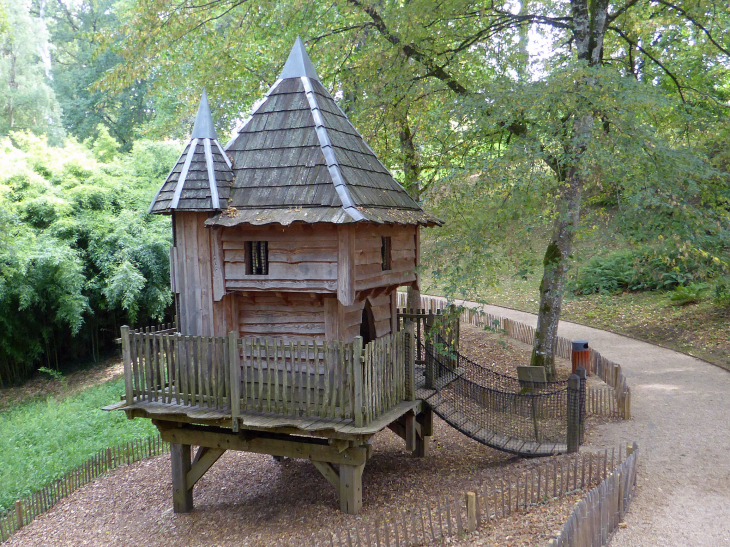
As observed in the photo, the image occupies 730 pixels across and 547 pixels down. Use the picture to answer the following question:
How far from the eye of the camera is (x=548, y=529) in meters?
5.76

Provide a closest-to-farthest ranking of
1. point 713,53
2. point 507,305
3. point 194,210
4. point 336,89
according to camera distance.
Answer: point 194,210
point 713,53
point 336,89
point 507,305

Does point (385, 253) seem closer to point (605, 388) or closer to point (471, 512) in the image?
point (471, 512)

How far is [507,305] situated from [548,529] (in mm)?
18774

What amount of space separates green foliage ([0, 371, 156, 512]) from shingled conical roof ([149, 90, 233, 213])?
24.4 feet

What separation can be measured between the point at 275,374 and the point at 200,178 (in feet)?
9.41

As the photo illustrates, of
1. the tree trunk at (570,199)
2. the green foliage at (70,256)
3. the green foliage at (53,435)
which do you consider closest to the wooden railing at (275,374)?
the tree trunk at (570,199)

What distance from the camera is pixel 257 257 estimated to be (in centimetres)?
753

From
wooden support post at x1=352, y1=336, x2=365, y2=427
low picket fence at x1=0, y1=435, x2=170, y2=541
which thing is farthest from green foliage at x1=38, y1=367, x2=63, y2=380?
wooden support post at x1=352, y1=336, x2=365, y2=427

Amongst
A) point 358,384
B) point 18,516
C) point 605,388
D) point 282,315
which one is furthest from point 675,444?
point 18,516

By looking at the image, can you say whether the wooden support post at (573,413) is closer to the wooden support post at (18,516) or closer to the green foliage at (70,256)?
the wooden support post at (18,516)

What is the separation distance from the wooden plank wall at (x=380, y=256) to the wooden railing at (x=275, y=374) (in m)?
0.86

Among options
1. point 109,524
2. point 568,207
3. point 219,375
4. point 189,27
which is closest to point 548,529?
point 219,375

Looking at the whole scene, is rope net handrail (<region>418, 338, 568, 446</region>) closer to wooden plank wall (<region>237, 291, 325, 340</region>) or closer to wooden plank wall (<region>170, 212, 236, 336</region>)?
wooden plank wall (<region>237, 291, 325, 340</region>)

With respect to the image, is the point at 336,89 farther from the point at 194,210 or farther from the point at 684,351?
the point at 684,351
